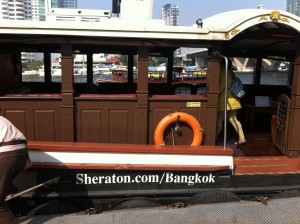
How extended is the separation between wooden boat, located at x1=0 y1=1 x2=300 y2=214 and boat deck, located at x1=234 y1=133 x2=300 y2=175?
2 cm

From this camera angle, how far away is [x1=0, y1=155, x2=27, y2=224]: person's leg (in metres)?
3.13

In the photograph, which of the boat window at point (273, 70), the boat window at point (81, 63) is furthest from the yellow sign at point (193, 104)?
the boat window at point (273, 70)

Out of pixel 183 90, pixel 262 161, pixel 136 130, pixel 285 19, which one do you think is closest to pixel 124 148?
pixel 136 130

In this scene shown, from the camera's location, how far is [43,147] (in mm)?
4074

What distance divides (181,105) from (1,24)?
2.65 m

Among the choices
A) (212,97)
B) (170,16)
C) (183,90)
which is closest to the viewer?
(212,97)

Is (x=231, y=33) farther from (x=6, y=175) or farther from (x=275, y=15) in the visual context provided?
(x=6, y=175)

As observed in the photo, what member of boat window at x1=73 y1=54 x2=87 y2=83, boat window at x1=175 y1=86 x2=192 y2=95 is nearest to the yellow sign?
boat window at x1=73 y1=54 x2=87 y2=83

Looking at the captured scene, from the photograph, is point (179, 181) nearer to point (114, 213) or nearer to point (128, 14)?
point (114, 213)

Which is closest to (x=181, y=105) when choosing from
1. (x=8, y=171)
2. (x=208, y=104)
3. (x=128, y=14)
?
(x=208, y=104)

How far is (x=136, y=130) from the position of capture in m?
4.66

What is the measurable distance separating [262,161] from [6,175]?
363 centimetres

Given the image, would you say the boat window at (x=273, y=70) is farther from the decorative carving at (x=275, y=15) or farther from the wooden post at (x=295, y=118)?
the decorative carving at (x=275, y=15)

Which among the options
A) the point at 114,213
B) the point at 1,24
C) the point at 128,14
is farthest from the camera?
the point at 128,14
